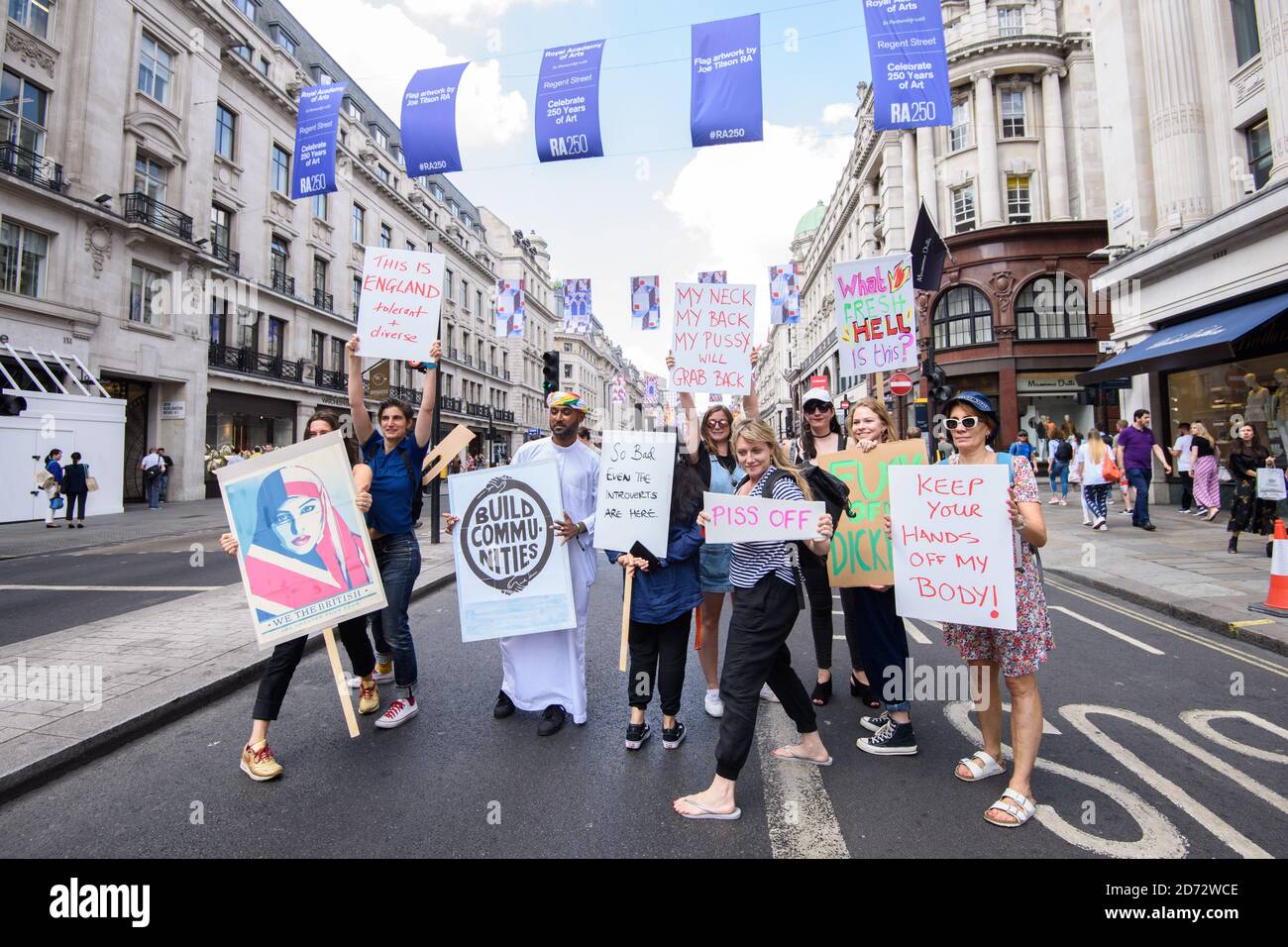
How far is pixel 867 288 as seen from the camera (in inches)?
245

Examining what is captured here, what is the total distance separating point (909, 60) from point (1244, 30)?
11810 millimetres

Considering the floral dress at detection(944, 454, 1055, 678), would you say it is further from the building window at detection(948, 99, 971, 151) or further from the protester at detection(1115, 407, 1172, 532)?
the building window at detection(948, 99, 971, 151)

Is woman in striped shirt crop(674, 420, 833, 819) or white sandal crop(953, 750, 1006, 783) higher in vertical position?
woman in striped shirt crop(674, 420, 833, 819)

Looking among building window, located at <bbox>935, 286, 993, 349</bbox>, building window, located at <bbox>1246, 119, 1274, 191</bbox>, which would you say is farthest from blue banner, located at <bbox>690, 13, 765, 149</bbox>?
building window, located at <bbox>935, 286, 993, 349</bbox>

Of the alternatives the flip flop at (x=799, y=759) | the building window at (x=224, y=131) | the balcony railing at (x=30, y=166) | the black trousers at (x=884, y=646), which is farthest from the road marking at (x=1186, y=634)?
the building window at (x=224, y=131)

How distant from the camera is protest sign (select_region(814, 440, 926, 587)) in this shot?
3803 millimetres

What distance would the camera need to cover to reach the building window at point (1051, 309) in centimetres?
2709

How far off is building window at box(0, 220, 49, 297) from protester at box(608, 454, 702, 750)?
2321 centimetres

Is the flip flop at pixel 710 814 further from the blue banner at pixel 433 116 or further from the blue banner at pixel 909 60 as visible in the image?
the blue banner at pixel 433 116

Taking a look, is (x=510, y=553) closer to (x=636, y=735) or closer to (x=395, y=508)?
(x=395, y=508)

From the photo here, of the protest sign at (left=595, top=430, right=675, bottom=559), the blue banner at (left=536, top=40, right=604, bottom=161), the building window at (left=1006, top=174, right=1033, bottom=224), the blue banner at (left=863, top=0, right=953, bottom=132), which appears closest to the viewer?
the protest sign at (left=595, top=430, right=675, bottom=559)

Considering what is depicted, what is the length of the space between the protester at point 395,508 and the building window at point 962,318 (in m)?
30.0

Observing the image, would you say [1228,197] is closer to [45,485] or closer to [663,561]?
[663,561]
